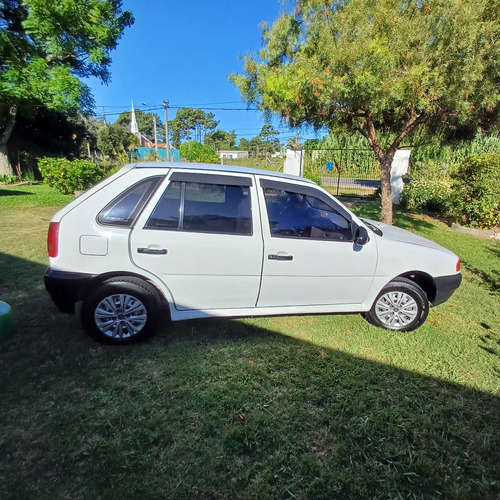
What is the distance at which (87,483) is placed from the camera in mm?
1749

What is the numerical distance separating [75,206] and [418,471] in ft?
10.7

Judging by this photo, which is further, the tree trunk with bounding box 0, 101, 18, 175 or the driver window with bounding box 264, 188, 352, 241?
the tree trunk with bounding box 0, 101, 18, 175

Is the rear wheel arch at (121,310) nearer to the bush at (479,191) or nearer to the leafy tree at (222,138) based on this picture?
the bush at (479,191)

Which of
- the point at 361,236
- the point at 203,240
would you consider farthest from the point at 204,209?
the point at 361,236

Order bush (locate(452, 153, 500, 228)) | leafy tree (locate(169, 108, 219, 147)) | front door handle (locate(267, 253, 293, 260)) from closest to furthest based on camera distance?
front door handle (locate(267, 253, 293, 260))
bush (locate(452, 153, 500, 228))
leafy tree (locate(169, 108, 219, 147))

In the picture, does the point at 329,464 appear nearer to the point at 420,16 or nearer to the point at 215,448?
the point at 215,448

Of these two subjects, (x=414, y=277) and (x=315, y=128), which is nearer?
(x=414, y=277)

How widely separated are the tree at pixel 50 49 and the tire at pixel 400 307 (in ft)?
58.9

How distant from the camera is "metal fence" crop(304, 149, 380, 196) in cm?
1817

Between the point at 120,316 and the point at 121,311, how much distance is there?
Answer: 0.18 ft

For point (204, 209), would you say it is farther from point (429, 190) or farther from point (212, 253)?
point (429, 190)

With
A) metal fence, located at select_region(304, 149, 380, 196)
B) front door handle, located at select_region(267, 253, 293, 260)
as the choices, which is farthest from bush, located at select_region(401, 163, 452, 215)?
front door handle, located at select_region(267, 253, 293, 260)

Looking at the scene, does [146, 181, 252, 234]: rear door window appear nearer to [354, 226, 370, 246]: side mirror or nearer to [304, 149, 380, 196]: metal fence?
[354, 226, 370, 246]: side mirror

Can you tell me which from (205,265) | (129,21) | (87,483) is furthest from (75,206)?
(129,21)
